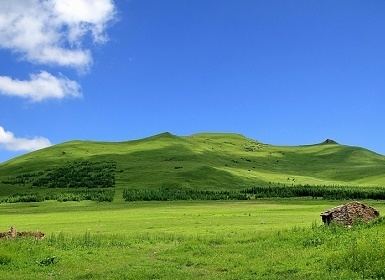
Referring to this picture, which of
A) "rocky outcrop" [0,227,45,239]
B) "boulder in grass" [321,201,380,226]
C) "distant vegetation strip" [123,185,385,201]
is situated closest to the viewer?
"boulder in grass" [321,201,380,226]

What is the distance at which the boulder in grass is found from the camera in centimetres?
4284

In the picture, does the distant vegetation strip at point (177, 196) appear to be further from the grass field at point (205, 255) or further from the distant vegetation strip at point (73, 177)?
the grass field at point (205, 255)

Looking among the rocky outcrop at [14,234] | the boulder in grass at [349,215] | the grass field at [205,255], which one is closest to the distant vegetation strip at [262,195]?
the grass field at [205,255]

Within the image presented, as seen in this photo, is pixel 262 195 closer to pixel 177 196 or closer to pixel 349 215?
pixel 177 196

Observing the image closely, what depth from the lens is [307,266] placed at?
29.4m

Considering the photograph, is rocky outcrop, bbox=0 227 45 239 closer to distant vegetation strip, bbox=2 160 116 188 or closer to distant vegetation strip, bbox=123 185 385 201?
distant vegetation strip, bbox=123 185 385 201

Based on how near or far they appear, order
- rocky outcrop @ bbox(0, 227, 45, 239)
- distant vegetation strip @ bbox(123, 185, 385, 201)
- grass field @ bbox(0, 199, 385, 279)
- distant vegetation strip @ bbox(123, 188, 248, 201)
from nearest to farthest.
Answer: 1. grass field @ bbox(0, 199, 385, 279)
2. rocky outcrop @ bbox(0, 227, 45, 239)
3. distant vegetation strip @ bbox(123, 188, 248, 201)
4. distant vegetation strip @ bbox(123, 185, 385, 201)

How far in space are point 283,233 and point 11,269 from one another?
60.9 feet

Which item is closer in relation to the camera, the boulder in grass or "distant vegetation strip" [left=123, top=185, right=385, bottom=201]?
the boulder in grass

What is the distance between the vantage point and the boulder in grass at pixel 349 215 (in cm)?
4284

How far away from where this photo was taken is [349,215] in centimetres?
4344

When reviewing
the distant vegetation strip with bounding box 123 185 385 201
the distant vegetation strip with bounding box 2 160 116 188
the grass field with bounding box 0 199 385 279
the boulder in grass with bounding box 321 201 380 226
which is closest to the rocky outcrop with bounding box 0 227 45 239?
the grass field with bounding box 0 199 385 279

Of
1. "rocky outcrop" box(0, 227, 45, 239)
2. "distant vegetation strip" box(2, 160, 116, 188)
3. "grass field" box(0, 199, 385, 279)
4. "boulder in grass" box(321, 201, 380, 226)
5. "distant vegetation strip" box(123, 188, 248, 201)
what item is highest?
"distant vegetation strip" box(2, 160, 116, 188)

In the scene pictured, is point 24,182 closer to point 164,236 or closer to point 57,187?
point 57,187
